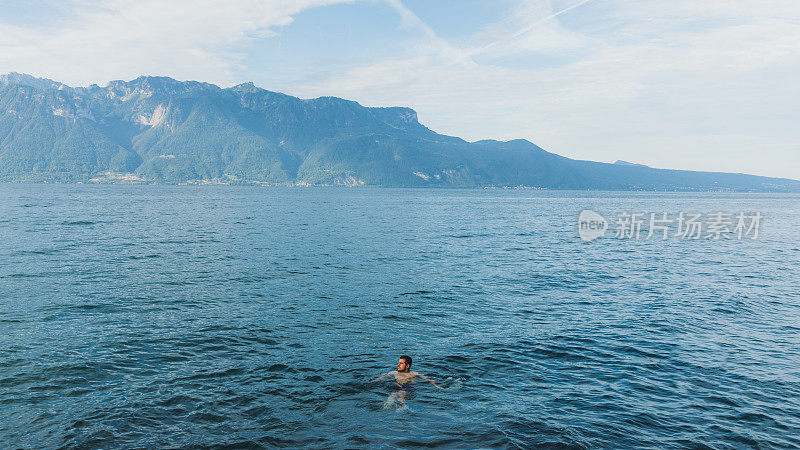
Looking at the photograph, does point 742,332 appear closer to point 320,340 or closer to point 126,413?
point 320,340

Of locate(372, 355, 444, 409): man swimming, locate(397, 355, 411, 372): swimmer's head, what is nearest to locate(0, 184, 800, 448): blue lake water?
locate(372, 355, 444, 409): man swimming

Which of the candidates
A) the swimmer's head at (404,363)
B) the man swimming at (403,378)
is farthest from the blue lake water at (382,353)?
the swimmer's head at (404,363)

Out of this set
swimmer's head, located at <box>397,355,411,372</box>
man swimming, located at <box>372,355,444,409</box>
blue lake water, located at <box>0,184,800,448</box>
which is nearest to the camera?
blue lake water, located at <box>0,184,800,448</box>

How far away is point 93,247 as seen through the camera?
50156 mm

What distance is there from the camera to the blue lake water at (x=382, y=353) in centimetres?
1427

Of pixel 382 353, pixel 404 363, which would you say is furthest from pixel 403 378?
pixel 382 353

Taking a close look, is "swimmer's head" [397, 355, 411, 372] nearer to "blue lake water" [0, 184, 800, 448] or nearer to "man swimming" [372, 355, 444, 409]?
"man swimming" [372, 355, 444, 409]

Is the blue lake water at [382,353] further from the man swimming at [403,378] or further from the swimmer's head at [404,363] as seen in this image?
the swimmer's head at [404,363]

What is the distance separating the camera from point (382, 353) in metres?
20.9

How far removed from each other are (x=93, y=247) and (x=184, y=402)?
44.2m

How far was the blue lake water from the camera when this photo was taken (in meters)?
14.3

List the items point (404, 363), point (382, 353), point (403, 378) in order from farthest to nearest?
point (382, 353) → point (403, 378) → point (404, 363)

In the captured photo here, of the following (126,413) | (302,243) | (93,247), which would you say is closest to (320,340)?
(126,413)

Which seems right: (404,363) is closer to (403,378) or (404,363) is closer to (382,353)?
(403,378)
